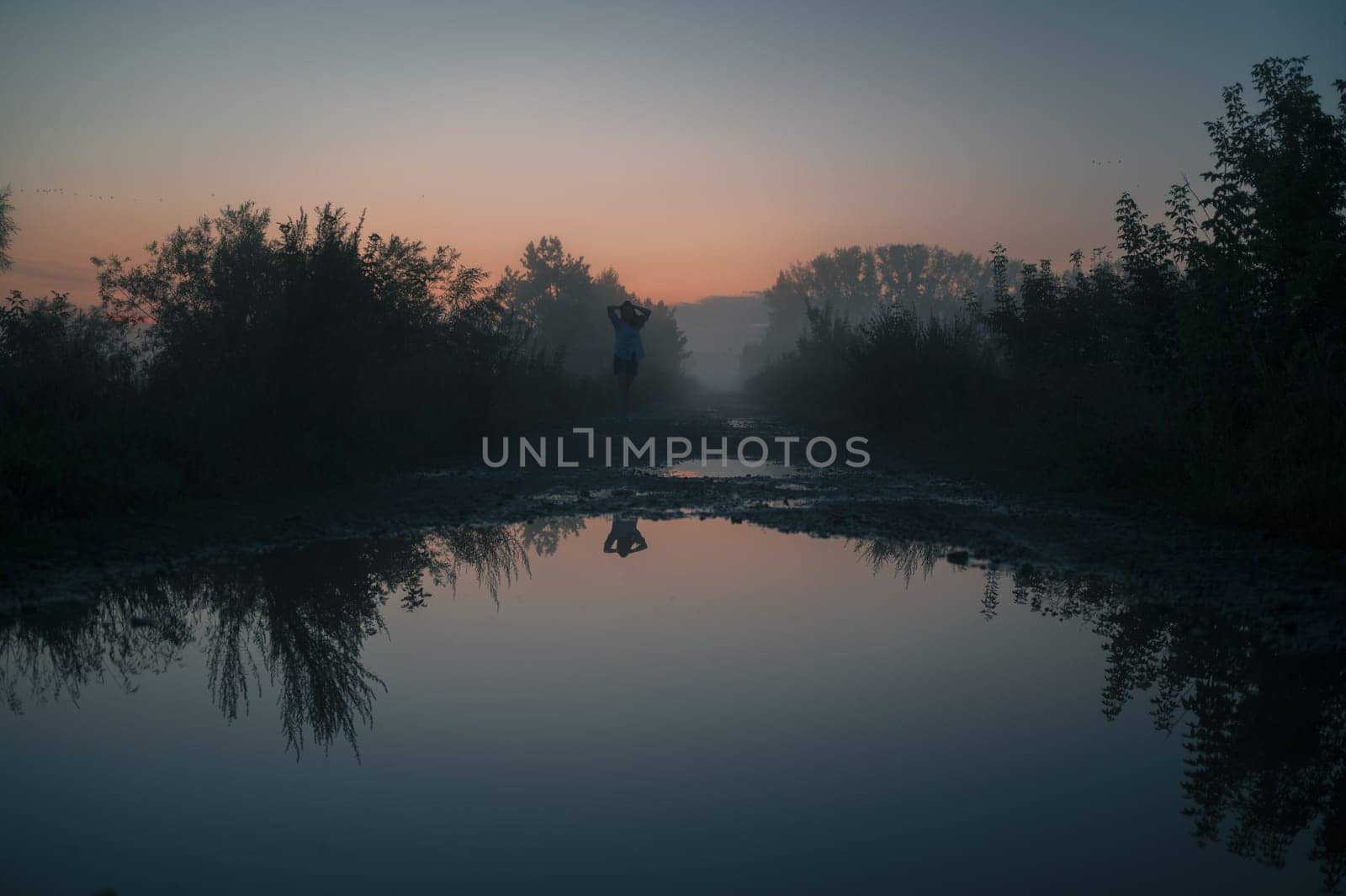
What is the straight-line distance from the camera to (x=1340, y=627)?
4887 mm

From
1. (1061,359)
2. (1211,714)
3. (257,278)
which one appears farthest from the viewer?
(1061,359)

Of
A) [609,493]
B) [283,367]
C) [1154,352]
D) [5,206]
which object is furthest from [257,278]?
[5,206]

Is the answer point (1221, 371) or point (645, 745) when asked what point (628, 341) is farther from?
point (645, 745)

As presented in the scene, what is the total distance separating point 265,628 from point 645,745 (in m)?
2.66

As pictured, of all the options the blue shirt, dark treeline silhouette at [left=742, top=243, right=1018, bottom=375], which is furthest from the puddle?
dark treeline silhouette at [left=742, top=243, right=1018, bottom=375]

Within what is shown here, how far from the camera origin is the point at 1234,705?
3.92 metres

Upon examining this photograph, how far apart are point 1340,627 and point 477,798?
15.4ft

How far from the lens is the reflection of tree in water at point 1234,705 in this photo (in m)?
2.93

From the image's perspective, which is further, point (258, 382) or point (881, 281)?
point (881, 281)

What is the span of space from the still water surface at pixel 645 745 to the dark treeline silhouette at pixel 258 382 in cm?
404

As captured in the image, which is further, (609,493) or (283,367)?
(283,367)

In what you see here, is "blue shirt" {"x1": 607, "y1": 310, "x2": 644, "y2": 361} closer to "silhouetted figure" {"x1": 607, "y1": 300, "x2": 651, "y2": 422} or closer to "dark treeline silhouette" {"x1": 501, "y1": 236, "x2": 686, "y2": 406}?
"silhouetted figure" {"x1": 607, "y1": 300, "x2": 651, "y2": 422}

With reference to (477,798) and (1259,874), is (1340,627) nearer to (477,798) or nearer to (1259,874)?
(1259,874)

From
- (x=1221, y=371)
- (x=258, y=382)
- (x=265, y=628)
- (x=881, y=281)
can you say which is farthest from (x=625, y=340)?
(x=881, y=281)
